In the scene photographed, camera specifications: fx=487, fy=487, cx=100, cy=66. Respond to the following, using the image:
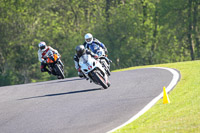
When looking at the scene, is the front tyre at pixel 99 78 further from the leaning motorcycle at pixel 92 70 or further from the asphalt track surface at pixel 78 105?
the asphalt track surface at pixel 78 105

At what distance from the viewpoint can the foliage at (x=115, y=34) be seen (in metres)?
55.0

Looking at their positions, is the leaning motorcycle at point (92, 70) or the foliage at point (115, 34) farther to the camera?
the foliage at point (115, 34)

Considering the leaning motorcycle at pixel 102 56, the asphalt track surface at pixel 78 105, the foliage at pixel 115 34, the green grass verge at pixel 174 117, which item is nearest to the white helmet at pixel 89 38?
the leaning motorcycle at pixel 102 56

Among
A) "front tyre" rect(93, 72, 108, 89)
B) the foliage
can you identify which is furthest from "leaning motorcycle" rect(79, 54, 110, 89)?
the foliage

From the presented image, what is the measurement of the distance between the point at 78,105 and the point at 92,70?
7.83 ft

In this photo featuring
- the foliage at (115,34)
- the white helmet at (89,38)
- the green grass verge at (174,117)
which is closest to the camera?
the green grass verge at (174,117)

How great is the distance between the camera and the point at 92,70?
46.5ft

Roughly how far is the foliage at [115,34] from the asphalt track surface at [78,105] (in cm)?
3804

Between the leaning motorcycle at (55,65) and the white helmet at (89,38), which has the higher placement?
the white helmet at (89,38)

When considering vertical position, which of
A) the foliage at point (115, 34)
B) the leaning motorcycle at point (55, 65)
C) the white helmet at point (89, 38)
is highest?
the white helmet at point (89, 38)

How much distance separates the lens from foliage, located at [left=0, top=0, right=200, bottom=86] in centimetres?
5503

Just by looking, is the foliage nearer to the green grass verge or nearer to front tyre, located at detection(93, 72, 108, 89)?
front tyre, located at detection(93, 72, 108, 89)

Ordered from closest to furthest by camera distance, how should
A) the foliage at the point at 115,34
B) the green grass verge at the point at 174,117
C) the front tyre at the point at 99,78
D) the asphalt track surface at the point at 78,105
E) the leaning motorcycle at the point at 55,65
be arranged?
the green grass verge at the point at 174,117 < the asphalt track surface at the point at 78,105 < the front tyre at the point at 99,78 < the leaning motorcycle at the point at 55,65 < the foliage at the point at 115,34

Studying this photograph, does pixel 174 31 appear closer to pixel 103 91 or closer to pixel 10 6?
pixel 10 6
